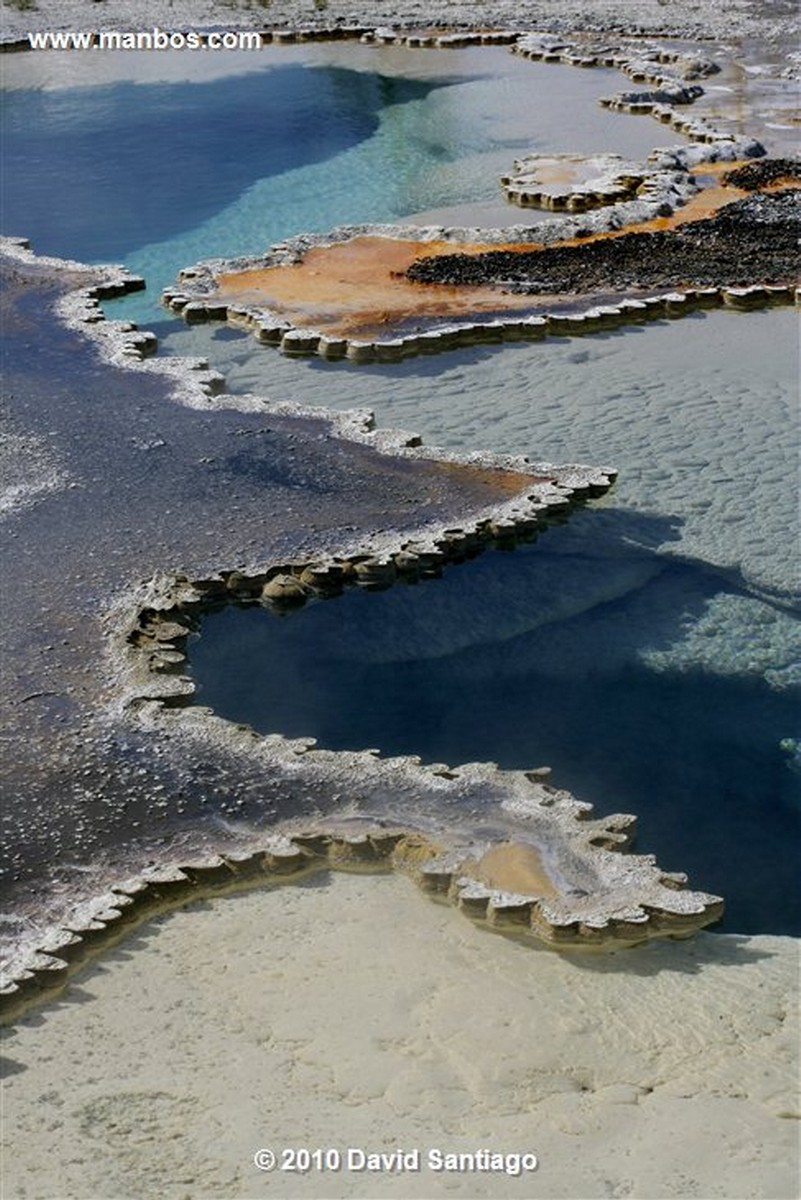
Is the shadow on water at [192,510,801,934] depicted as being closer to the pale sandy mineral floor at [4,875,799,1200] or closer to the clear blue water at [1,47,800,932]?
the clear blue water at [1,47,800,932]

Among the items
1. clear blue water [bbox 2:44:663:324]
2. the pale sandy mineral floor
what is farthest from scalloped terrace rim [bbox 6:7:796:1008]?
clear blue water [bbox 2:44:663:324]

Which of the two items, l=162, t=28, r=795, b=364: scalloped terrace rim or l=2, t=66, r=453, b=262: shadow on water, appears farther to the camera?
l=2, t=66, r=453, b=262: shadow on water

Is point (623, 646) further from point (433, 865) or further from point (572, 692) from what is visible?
point (433, 865)

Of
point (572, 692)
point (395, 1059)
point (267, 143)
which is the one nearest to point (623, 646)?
point (572, 692)

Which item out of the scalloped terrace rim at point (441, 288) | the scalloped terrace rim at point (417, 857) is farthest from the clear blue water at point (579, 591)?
the scalloped terrace rim at point (417, 857)

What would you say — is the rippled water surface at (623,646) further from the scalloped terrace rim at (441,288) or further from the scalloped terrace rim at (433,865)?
the scalloped terrace rim at (441,288)

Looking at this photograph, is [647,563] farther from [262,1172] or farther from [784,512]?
[262,1172]
